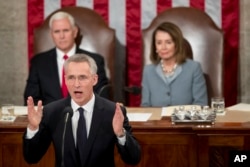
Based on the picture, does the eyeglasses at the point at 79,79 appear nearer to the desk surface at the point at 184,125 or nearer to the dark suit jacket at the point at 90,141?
the dark suit jacket at the point at 90,141

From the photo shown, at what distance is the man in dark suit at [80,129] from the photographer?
305cm

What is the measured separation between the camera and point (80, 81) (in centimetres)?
315

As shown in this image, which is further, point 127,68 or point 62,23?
point 127,68

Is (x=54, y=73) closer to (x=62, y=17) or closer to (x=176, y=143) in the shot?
(x=62, y=17)

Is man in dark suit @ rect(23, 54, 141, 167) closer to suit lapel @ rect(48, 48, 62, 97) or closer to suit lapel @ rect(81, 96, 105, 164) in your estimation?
suit lapel @ rect(81, 96, 105, 164)

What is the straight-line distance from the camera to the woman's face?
4.96 m

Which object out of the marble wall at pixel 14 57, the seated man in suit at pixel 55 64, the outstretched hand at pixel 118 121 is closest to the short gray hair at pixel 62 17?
the seated man in suit at pixel 55 64

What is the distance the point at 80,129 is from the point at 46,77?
2.17 metres

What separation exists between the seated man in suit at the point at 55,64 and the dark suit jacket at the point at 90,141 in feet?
6.43

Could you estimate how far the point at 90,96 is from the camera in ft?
10.5

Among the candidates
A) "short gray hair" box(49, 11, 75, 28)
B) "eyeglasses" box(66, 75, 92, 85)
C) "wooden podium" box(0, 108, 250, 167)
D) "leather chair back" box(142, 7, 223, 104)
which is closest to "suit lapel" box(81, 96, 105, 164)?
"eyeglasses" box(66, 75, 92, 85)

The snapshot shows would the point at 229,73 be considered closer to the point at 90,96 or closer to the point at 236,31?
the point at 236,31

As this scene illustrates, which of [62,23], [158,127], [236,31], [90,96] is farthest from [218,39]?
[90,96]

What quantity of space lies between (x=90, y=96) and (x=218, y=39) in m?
2.36
